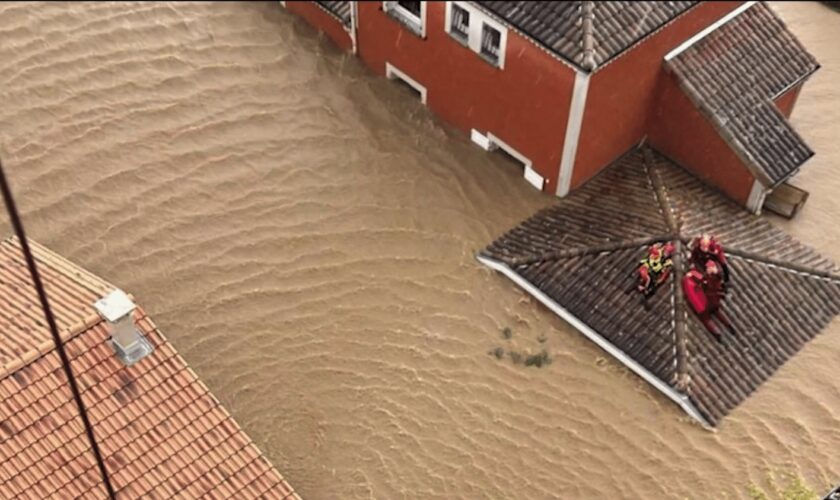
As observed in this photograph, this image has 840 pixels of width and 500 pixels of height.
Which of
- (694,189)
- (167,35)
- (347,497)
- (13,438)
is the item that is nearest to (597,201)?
(694,189)

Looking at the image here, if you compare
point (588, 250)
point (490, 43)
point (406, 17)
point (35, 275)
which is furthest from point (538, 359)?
point (35, 275)

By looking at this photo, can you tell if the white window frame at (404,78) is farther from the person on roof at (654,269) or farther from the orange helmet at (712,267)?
the orange helmet at (712,267)

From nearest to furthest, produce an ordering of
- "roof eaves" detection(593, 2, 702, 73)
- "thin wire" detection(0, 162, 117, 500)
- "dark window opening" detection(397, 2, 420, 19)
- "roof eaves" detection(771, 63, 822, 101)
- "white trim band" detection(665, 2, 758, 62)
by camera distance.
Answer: "thin wire" detection(0, 162, 117, 500) → "roof eaves" detection(593, 2, 702, 73) → "white trim band" detection(665, 2, 758, 62) → "roof eaves" detection(771, 63, 822, 101) → "dark window opening" detection(397, 2, 420, 19)

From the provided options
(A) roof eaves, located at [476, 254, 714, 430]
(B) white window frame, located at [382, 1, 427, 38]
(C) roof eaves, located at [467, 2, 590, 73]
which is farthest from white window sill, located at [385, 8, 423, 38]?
(A) roof eaves, located at [476, 254, 714, 430]

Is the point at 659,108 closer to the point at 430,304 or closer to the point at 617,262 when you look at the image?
the point at 617,262

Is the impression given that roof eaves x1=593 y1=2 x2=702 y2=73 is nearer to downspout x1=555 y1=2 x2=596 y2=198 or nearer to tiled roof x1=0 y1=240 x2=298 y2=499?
downspout x1=555 y1=2 x2=596 y2=198

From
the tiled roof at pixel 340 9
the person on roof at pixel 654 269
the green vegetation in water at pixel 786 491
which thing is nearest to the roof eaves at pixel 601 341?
the person on roof at pixel 654 269
